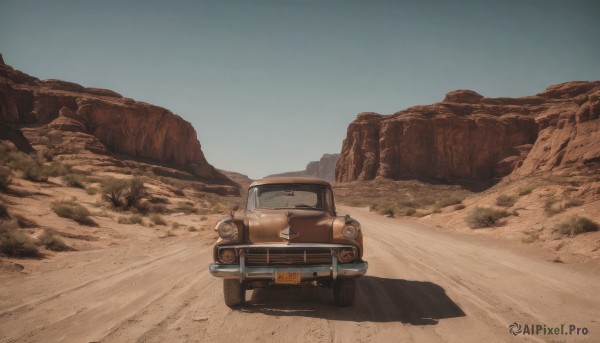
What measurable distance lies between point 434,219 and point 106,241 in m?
18.8

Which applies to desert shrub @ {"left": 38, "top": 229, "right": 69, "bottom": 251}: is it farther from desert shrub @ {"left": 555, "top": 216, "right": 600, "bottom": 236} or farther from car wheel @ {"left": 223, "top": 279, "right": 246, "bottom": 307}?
desert shrub @ {"left": 555, "top": 216, "right": 600, "bottom": 236}

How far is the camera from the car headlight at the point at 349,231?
5.16 meters

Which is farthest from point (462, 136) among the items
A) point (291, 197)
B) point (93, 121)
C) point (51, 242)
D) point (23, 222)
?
point (51, 242)

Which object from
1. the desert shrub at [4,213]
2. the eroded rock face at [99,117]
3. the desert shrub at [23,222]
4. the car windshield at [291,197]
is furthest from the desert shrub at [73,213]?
the eroded rock face at [99,117]

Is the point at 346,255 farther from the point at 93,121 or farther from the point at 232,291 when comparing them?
the point at 93,121

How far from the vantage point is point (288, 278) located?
479 centimetres

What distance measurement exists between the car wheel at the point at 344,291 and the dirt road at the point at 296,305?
14 centimetres

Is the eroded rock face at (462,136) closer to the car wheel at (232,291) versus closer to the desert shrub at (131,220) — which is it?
the desert shrub at (131,220)

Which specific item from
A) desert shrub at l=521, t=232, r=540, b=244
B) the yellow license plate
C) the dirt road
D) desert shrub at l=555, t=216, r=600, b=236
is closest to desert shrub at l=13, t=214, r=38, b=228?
the dirt road

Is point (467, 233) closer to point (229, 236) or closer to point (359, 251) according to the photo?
point (359, 251)

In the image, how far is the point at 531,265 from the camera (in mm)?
8336

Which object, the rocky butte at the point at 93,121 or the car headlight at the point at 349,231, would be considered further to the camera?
the rocky butte at the point at 93,121

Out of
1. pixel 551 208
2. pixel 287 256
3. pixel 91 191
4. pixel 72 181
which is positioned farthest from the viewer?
pixel 72 181

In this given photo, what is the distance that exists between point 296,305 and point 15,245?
25.3ft
